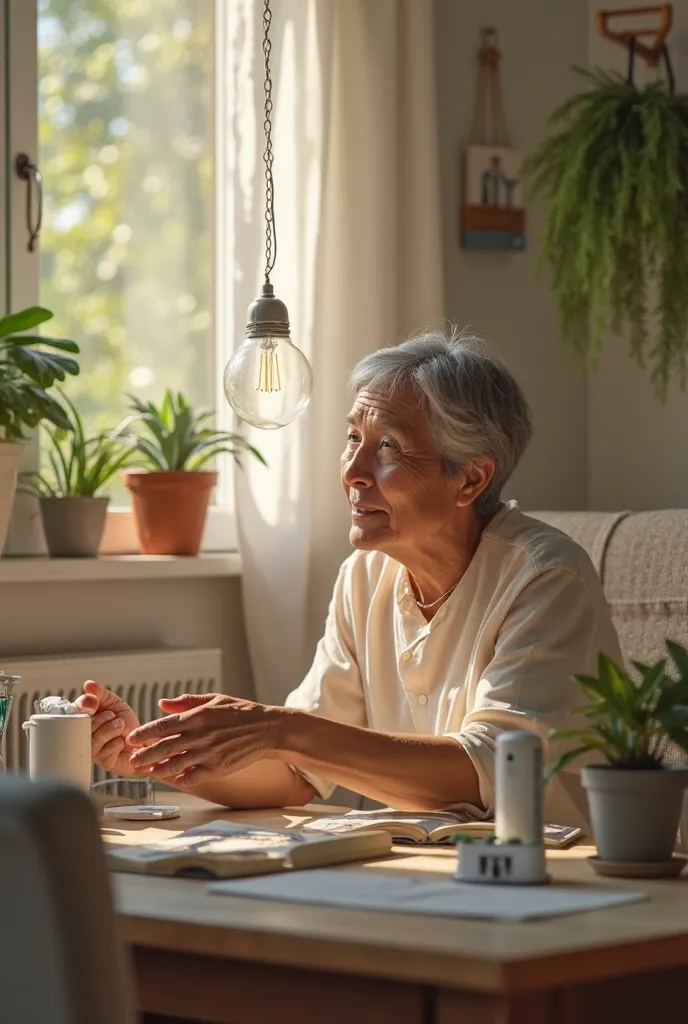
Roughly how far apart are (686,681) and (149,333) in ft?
7.39

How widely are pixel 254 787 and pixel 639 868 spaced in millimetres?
768

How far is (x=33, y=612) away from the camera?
11.0ft

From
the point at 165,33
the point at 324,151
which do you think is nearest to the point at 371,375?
the point at 324,151

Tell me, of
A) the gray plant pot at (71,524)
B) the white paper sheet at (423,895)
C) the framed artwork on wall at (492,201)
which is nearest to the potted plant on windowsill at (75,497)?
the gray plant pot at (71,524)

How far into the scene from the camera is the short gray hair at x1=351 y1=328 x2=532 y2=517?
2.56m

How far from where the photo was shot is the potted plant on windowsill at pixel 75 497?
11.1 feet

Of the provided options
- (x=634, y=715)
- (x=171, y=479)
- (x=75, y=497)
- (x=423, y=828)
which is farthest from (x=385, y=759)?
(x=171, y=479)

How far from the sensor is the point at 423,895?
162cm

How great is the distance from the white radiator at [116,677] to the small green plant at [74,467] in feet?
1.13

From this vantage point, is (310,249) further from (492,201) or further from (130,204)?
(492,201)

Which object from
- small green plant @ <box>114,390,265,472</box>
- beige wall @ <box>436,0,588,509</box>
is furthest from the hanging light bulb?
beige wall @ <box>436,0,588,509</box>

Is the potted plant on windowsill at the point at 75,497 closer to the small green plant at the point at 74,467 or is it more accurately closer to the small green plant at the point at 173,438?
the small green plant at the point at 74,467

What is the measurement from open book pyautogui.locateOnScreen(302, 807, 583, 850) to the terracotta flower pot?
1519 millimetres

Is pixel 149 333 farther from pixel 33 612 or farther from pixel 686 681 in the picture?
pixel 686 681
